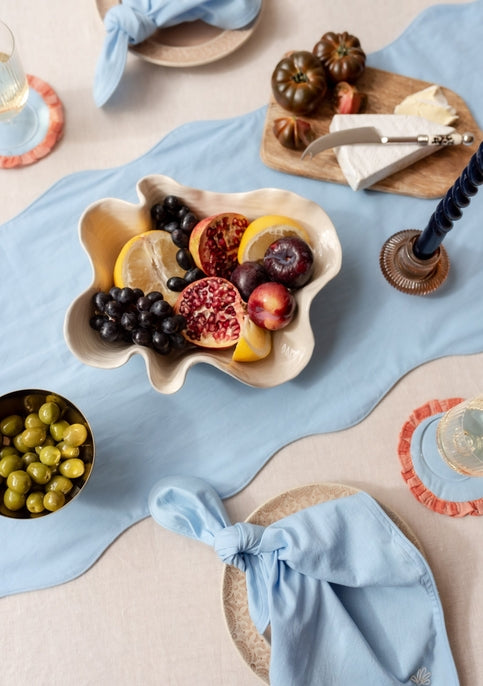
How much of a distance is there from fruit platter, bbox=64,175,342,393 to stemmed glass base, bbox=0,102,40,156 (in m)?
0.29

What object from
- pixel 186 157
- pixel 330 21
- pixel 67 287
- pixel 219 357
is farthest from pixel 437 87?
pixel 67 287

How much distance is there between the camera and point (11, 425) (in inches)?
33.8

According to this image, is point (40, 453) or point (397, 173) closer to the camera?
point (40, 453)

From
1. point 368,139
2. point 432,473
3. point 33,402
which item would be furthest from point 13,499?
point 368,139

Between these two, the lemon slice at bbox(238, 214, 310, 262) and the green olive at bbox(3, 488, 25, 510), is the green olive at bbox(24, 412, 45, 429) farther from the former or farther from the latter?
the lemon slice at bbox(238, 214, 310, 262)

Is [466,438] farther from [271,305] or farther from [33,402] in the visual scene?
[33,402]

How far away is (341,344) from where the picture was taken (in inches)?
39.5

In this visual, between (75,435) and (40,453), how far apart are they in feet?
0.18

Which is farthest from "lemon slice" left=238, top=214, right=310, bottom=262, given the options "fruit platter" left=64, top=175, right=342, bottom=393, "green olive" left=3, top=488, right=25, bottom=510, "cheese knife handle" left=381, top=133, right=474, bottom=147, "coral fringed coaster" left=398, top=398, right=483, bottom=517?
"green olive" left=3, top=488, right=25, bottom=510

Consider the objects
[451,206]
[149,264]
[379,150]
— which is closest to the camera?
[451,206]

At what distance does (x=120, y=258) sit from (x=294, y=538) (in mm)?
476

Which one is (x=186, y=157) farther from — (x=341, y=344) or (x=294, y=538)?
(x=294, y=538)

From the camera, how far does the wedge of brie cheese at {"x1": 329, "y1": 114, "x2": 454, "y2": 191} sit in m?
1.02

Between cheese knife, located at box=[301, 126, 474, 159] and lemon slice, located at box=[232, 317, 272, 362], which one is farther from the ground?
cheese knife, located at box=[301, 126, 474, 159]
